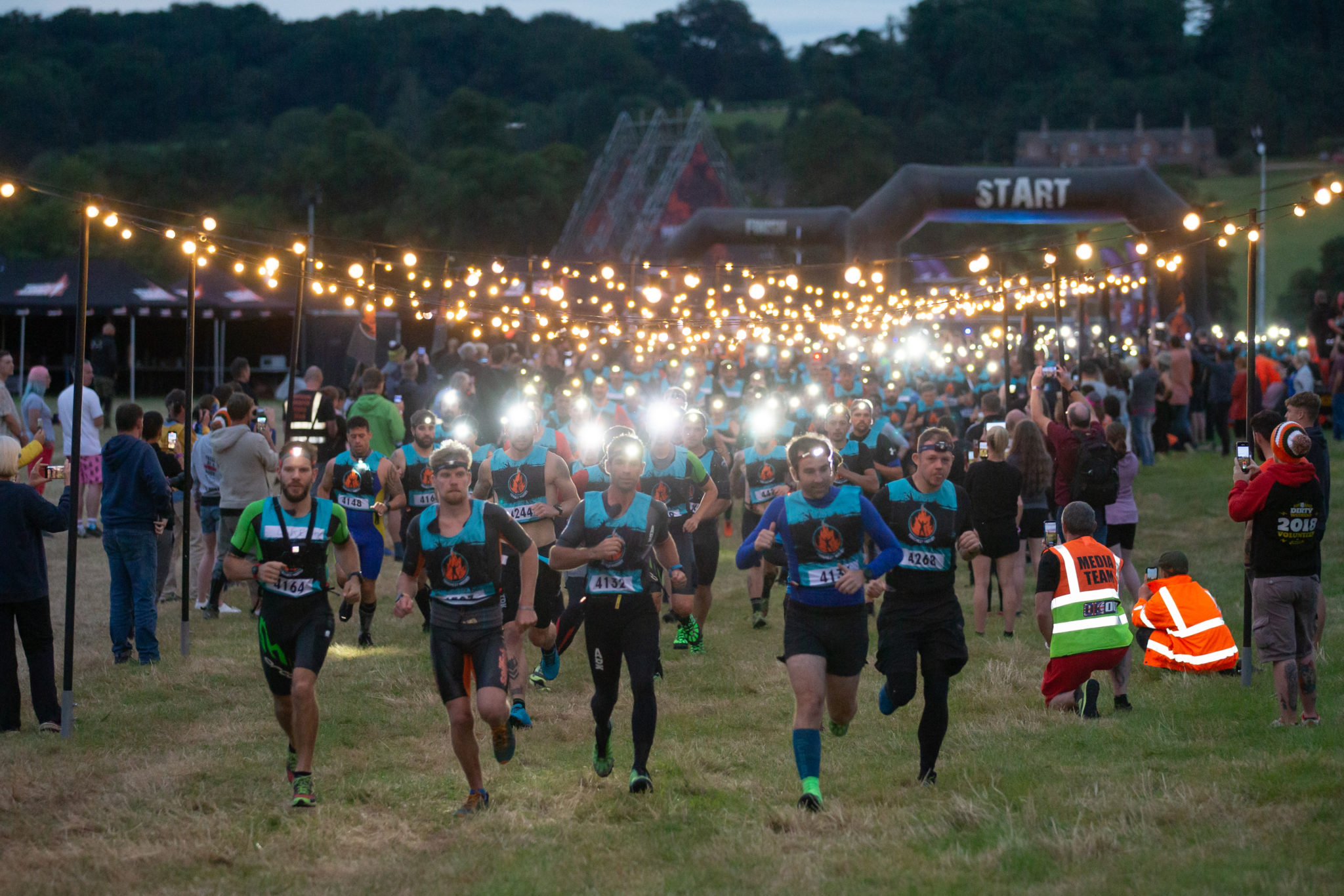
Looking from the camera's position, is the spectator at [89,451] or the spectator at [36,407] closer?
the spectator at [89,451]

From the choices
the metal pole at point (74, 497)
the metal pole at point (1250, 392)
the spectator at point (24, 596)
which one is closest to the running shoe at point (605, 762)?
the metal pole at point (74, 497)

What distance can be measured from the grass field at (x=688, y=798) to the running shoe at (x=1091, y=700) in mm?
107

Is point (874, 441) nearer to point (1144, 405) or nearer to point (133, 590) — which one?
point (133, 590)

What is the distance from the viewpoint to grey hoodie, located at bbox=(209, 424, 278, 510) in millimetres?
12047

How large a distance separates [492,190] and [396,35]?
89758mm

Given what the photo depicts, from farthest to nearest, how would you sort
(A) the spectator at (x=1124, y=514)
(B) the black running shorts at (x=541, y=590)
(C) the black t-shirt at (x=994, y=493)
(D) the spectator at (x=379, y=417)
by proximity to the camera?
(D) the spectator at (x=379, y=417) → (A) the spectator at (x=1124, y=514) → (C) the black t-shirt at (x=994, y=493) → (B) the black running shorts at (x=541, y=590)

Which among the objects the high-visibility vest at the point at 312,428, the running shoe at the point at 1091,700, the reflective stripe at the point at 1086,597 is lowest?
the running shoe at the point at 1091,700

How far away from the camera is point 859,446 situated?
1207 cm

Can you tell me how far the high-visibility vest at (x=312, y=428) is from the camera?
1630 centimetres

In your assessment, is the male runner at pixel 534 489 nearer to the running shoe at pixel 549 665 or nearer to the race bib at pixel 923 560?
the running shoe at pixel 549 665

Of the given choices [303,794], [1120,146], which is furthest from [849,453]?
[1120,146]

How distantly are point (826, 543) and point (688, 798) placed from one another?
1549 millimetres

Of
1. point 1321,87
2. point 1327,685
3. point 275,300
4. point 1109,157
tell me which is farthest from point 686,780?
point 1109,157

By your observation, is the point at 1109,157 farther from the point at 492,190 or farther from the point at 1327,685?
the point at 1327,685
